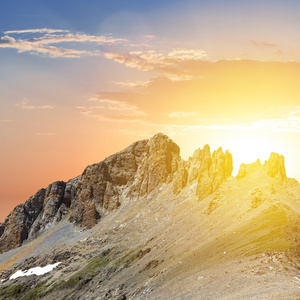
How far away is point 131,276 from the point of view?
513 feet

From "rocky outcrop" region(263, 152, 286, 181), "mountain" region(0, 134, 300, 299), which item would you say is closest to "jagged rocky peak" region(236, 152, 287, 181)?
"rocky outcrop" region(263, 152, 286, 181)

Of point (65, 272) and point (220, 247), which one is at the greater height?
point (220, 247)

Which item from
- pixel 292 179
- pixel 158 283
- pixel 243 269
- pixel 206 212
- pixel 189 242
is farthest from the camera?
pixel 292 179

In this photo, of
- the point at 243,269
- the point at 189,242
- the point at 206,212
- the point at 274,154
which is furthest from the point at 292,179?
the point at 243,269

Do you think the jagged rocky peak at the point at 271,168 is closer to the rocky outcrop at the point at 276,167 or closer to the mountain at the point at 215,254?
the rocky outcrop at the point at 276,167

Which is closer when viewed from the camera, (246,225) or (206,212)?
(246,225)

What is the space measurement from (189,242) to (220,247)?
23.1 meters

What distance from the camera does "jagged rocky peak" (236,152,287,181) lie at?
191000 mm

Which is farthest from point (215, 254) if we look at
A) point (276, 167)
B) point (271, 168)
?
point (276, 167)

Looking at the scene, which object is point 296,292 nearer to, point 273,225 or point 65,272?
point 273,225

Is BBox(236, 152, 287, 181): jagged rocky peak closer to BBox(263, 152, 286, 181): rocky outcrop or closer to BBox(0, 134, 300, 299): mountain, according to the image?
BBox(263, 152, 286, 181): rocky outcrop

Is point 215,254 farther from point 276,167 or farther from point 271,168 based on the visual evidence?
point 276,167

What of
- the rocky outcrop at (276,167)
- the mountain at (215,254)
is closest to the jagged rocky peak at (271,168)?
the rocky outcrop at (276,167)

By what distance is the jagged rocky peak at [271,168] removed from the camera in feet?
627
